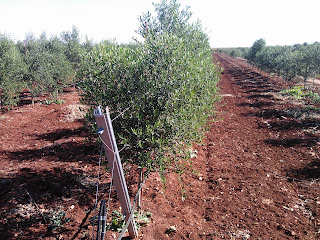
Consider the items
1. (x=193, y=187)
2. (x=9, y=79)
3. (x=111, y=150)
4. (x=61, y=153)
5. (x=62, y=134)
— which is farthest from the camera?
(x=9, y=79)

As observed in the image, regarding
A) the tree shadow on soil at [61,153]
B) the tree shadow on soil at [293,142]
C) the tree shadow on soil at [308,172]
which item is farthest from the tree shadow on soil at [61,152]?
the tree shadow on soil at [293,142]

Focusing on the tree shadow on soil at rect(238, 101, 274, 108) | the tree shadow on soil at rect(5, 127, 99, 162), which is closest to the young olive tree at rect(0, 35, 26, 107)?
the tree shadow on soil at rect(5, 127, 99, 162)

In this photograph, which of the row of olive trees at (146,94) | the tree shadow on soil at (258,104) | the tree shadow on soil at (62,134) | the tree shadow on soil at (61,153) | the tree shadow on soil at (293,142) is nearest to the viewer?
the row of olive trees at (146,94)

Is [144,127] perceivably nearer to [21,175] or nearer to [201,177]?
[201,177]

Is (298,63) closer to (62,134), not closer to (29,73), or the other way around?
(62,134)

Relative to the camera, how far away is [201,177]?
1010 cm

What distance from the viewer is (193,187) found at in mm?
9250

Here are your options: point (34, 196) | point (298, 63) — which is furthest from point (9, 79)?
point (298, 63)

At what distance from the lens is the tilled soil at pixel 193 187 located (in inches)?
261

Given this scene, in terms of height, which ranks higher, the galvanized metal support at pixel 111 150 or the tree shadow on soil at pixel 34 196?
the galvanized metal support at pixel 111 150

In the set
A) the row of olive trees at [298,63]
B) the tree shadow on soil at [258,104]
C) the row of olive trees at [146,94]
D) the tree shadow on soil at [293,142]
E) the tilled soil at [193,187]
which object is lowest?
the tilled soil at [193,187]

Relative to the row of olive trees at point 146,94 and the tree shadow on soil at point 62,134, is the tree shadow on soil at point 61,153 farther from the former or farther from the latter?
the row of olive trees at point 146,94

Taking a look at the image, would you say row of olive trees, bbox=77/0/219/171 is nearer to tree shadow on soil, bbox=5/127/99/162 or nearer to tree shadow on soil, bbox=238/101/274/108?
tree shadow on soil, bbox=5/127/99/162

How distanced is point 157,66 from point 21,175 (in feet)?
24.3
